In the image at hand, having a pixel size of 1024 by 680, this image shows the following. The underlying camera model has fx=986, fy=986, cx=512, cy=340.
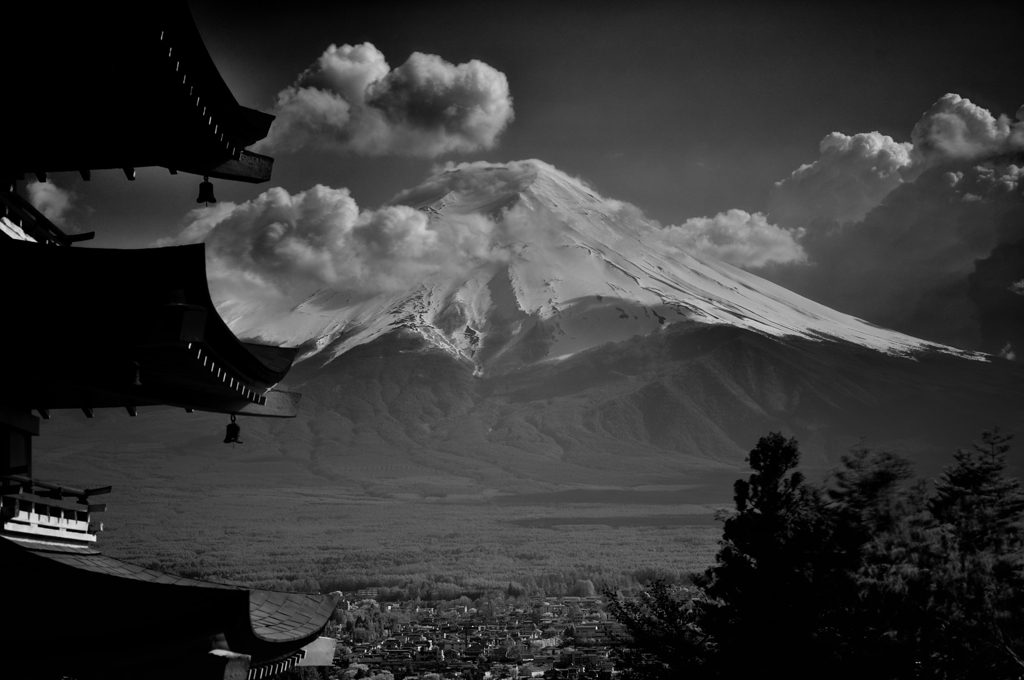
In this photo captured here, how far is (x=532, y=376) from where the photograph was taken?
19462cm

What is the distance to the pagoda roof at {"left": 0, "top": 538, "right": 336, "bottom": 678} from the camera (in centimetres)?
421

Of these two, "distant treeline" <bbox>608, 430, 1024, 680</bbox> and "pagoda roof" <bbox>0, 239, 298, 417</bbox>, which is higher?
"pagoda roof" <bbox>0, 239, 298, 417</bbox>

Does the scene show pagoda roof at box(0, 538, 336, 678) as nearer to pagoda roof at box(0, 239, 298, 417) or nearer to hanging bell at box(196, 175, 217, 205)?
pagoda roof at box(0, 239, 298, 417)

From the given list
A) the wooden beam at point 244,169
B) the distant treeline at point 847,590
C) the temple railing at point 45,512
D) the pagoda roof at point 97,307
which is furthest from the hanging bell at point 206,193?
the distant treeline at point 847,590

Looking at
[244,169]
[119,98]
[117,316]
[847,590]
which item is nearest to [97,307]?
[117,316]

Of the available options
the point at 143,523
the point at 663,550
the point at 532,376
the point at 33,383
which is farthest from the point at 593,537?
the point at 33,383

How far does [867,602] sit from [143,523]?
386ft

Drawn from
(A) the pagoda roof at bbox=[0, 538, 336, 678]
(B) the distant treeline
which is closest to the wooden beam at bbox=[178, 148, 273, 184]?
(A) the pagoda roof at bbox=[0, 538, 336, 678]

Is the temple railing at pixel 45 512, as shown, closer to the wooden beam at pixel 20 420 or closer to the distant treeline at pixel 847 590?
the wooden beam at pixel 20 420

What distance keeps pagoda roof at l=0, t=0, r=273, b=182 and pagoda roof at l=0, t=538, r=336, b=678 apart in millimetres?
2097

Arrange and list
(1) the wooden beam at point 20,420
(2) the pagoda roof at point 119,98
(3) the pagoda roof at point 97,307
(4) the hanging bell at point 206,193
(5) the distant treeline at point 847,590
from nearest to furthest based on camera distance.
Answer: (3) the pagoda roof at point 97,307 → (2) the pagoda roof at point 119,98 → (4) the hanging bell at point 206,193 → (1) the wooden beam at point 20,420 → (5) the distant treeline at point 847,590

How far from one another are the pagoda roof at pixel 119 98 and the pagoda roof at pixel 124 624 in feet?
6.88

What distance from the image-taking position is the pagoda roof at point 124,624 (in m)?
4.21

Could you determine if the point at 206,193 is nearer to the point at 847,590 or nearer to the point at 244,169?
the point at 244,169
